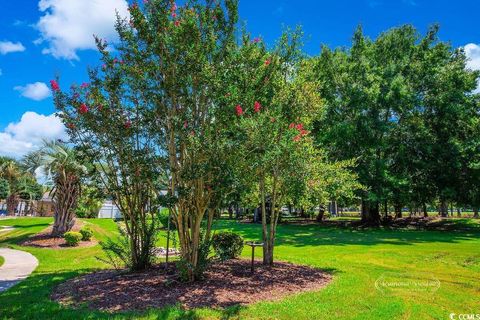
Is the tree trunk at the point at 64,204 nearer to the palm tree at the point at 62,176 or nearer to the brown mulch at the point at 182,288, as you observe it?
the palm tree at the point at 62,176

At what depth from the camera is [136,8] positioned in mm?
7281

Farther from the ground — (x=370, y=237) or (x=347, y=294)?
(x=347, y=294)

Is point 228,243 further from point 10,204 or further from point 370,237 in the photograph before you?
point 10,204

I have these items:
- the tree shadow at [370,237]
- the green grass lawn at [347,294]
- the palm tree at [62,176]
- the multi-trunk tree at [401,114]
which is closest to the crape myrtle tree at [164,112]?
the green grass lawn at [347,294]

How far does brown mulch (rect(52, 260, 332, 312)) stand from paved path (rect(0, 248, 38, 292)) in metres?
1.70

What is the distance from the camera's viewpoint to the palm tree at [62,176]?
17.5 m

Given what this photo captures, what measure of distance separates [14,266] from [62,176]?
740 centimetres

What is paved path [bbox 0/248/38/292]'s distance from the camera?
29.5 ft

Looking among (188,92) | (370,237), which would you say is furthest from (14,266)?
(370,237)

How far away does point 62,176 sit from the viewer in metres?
17.9

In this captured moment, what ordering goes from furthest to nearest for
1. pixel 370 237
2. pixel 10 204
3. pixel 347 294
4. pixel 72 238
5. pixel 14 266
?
pixel 10 204 < pixel 370 237 < pixel 72 238 < pixel 14 266 < pixel 347 294

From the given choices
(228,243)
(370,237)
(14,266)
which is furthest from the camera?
(370,237)

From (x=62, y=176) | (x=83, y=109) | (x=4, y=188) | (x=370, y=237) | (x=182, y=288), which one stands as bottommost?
(x=370, y=237)

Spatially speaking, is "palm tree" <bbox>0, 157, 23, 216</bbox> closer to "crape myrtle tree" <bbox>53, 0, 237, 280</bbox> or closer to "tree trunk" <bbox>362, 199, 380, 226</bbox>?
"tree trunk" <bbox>362, 199, 380, 226</bbox>
